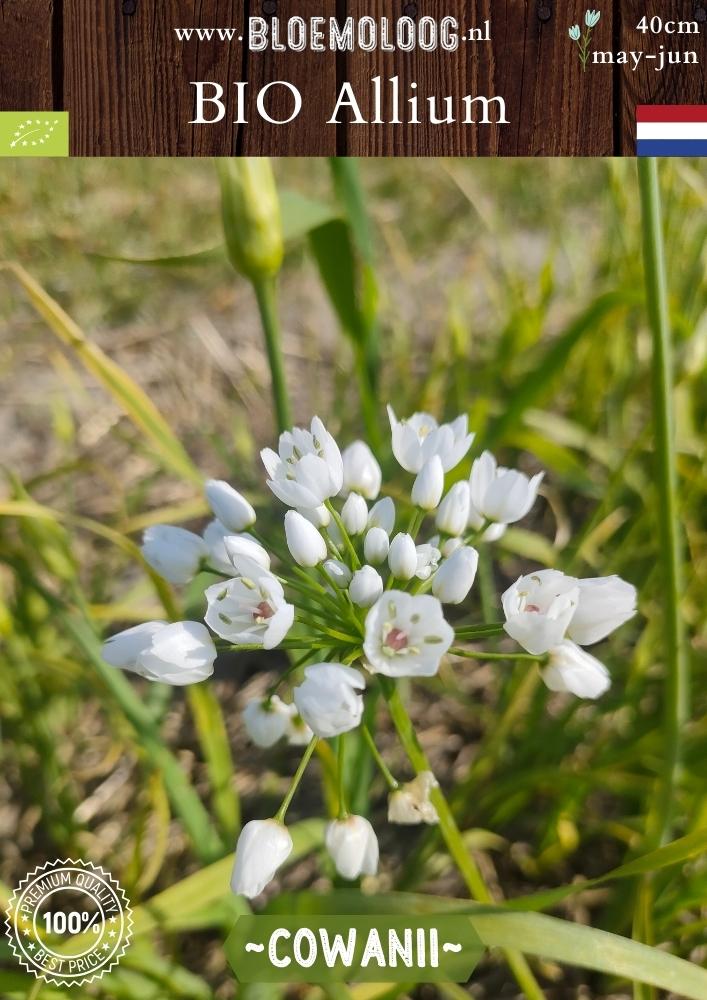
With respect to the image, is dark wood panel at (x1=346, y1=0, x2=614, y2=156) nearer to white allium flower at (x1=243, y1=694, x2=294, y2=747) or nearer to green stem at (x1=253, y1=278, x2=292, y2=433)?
green stem at (x1=253, y1=278, x2=292, y2=433)

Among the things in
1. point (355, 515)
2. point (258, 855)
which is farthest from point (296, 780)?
point (355, 515)

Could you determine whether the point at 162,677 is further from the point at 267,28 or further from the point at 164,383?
the point at 164,383

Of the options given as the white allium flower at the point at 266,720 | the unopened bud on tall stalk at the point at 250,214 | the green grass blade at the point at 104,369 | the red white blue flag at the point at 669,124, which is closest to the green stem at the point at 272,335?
the unopened bud on tall stalk at the point at 250,214

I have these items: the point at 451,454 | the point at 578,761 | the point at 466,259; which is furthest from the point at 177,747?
the point at 466,259

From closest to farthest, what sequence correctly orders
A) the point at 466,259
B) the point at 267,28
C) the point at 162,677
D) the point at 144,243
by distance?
the point at 162,677
the point at 267,28
the point at 144,243
the point at 466,259

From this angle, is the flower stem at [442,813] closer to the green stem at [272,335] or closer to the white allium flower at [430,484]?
the white allium flower at [430,484]

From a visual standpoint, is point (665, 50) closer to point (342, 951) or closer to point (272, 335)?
point (272, 335)

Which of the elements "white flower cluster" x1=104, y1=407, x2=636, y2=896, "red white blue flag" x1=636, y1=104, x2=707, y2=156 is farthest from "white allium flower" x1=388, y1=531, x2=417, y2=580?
"red white blue flag" x1=636, y1=104, x2=707, y2=156
